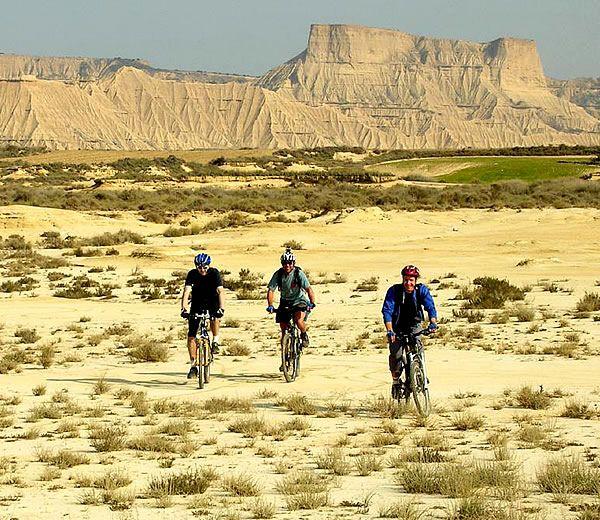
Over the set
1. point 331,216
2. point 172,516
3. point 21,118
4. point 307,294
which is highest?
point 21,118

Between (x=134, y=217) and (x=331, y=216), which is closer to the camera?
Result: (x=331, y=216)

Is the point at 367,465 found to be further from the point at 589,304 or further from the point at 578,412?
the point at 589,304

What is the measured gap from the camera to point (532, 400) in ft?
43.9

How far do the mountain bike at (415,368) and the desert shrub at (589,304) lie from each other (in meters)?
11.1

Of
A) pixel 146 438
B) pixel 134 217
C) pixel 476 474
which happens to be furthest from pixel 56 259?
pixel 476 474

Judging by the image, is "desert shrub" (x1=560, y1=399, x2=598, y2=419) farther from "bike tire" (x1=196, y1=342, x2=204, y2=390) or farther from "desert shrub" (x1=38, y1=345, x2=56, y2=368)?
"desert shrub" (x1=38, y1=345, x2=56, y2=368)

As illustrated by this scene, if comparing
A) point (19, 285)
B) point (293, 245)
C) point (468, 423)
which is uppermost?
point (293, 245)

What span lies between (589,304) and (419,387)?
1160 centimetres

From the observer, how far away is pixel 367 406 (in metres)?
13.8

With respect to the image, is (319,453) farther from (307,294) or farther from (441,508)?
(307,294)

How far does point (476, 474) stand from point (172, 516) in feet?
8.34

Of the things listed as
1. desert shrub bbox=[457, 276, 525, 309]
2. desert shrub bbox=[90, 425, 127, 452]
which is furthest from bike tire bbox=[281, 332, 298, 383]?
desert shrub bbox=[457, 276, 525, 309]

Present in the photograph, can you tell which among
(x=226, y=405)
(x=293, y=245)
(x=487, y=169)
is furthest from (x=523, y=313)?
(x=487, y=169)

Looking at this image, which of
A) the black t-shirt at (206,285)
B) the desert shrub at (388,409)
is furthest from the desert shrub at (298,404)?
the black t-shirt at (206,285)
